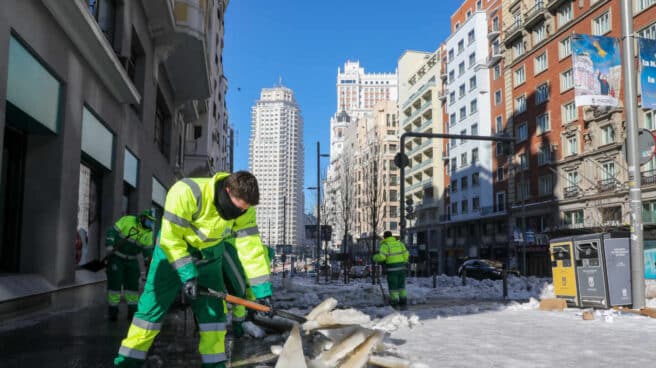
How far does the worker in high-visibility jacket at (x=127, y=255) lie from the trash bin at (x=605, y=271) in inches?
312

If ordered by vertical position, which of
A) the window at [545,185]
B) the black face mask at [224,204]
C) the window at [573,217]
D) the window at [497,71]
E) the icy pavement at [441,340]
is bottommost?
the icy pavement at [441,340]

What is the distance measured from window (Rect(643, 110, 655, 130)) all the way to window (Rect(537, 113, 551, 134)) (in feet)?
33.3

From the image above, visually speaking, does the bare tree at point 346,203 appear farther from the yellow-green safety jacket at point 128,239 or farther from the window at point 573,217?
the yellow-green safety jacket at point 128,239

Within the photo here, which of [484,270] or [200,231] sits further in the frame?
[484,270]

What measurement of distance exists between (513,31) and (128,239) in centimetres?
4764

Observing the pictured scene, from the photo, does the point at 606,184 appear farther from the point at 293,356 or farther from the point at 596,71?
the point at 293,356

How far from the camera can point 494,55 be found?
175 ft

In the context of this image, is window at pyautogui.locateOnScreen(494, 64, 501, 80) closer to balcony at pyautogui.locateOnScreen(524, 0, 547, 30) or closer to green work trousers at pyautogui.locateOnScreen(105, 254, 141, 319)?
balcony at pyautogui.locateOnScreen(524, 0, 547, 30)

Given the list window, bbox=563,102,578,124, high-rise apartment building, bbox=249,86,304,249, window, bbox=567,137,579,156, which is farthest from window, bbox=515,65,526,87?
high-rise apartment building, bbox=249,86,304,249

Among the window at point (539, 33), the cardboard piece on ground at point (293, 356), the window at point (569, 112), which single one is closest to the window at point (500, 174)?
the window at point (569, 112)

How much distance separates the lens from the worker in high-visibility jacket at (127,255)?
8.08 m

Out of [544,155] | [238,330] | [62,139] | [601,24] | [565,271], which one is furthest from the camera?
[544,155]

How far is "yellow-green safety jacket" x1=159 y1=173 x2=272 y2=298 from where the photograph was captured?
163 inches

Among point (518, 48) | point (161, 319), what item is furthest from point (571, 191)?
point (161, 319)
